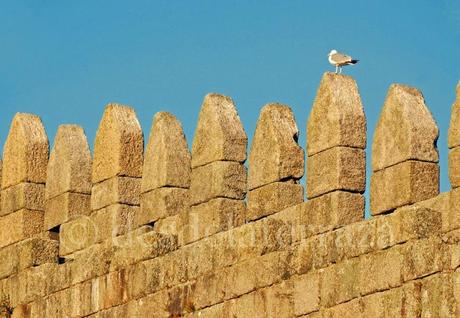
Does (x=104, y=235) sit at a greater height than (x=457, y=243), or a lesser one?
greater

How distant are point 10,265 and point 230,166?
3.54m

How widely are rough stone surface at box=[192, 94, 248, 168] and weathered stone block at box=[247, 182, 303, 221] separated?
53 cm

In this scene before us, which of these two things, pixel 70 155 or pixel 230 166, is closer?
pixel 230 166

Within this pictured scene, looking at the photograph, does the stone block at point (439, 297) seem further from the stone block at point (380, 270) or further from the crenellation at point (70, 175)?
the crenellation at point (70, 175)

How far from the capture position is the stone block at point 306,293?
15.6 meters

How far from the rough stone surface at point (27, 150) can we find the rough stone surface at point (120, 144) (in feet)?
4.37

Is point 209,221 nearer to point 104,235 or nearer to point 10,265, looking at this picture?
point 104,235

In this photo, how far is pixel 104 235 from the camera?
1864 centimetres

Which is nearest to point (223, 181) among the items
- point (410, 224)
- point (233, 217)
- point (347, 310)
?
point (233, 217)

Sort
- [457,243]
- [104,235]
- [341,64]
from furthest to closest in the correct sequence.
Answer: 1. [104,235]
2. [341,64]
3. [457,243]

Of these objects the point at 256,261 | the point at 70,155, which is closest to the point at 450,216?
the point at 256,261

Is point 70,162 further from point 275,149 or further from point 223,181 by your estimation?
point 275,149

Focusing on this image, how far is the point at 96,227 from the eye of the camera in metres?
A: 18.8

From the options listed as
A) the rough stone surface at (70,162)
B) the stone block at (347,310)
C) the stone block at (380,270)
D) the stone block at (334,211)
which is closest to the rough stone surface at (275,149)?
the stone block at (334,211)
